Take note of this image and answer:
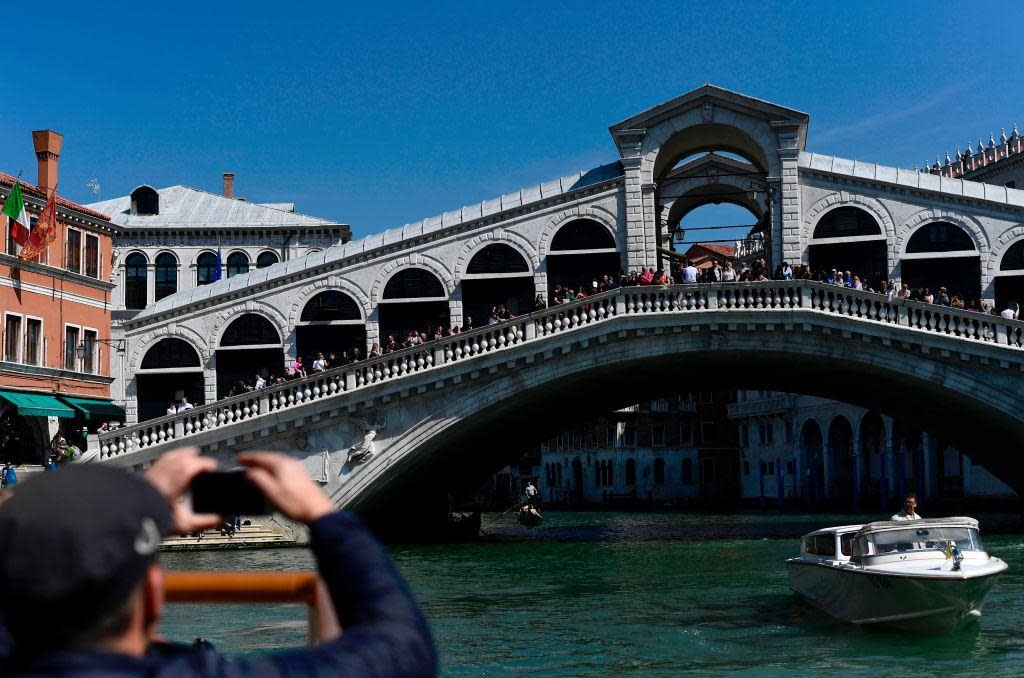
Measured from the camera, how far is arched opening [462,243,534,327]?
29.3 meters

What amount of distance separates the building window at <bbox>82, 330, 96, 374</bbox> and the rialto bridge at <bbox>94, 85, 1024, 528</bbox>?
1525 millimetres

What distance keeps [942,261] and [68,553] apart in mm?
28715

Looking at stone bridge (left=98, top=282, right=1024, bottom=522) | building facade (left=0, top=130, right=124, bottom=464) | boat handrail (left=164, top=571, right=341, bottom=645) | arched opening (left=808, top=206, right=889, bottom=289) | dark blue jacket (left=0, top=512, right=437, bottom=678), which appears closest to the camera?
dark blue jacket (left=0, top=512, right=437, bottom=678)

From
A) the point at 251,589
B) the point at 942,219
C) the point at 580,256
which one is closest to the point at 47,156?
the point at 580,256

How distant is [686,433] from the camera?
64188 millimetres

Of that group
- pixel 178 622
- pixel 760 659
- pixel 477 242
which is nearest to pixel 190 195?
pixel 477 242

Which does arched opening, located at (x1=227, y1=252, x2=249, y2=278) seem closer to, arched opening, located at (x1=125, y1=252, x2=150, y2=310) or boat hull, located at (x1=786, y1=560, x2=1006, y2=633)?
arched opening, located at (x1=125, y1=252, x2=150, y2=310)

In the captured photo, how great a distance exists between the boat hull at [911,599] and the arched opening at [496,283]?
1600cm

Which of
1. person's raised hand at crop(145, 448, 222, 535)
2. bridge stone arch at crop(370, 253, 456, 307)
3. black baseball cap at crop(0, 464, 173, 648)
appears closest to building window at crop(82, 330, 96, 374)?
bridge stone arch at crop(370, 253, 456, 307)

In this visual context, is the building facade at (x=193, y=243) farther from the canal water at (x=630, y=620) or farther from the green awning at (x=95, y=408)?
the canal water at (x=630, y=620)

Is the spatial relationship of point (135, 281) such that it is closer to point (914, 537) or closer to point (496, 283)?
point (496, 283)

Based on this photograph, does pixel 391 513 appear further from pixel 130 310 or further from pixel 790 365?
pixel 130 310

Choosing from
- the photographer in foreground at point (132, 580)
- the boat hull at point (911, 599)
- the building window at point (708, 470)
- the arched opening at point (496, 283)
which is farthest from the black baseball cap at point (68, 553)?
the building window at point (708, 470)

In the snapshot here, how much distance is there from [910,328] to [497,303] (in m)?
9.71
